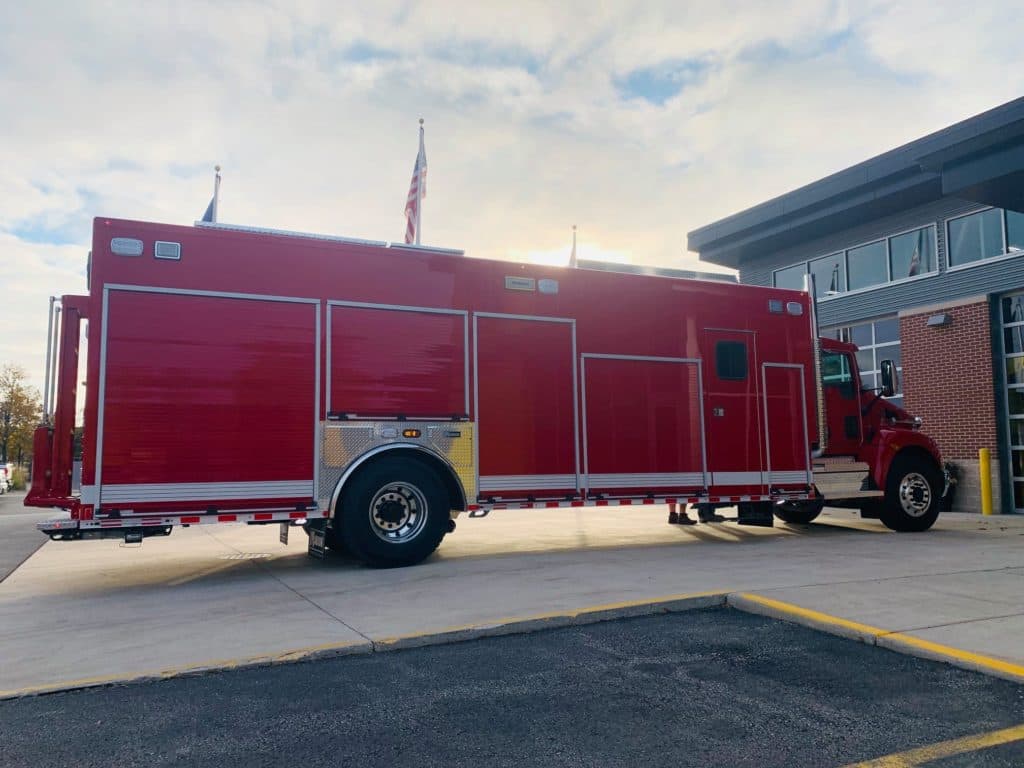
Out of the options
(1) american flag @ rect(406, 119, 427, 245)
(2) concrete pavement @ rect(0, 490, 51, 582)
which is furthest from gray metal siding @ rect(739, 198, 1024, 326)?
(2) concrete pavement @ rect(0, 490, 51, 582)

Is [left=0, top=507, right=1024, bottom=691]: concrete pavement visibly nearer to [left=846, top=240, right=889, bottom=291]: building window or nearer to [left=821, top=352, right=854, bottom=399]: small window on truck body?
[left=821, top=352, right=854, bottom=399]: small window on truck body

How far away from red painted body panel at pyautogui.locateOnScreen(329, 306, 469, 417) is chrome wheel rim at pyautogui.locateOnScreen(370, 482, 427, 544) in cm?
81

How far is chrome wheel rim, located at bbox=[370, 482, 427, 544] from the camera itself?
8.45 meters

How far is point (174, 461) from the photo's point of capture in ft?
25.2

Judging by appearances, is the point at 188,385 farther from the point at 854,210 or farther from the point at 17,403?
the point at 17,403

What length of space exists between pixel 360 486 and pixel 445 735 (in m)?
4.80

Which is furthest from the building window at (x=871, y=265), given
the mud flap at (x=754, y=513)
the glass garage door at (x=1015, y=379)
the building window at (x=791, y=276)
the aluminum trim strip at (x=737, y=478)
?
the aluminum trim strip at (x=737, y=478)

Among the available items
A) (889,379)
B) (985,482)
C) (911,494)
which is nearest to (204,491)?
(889,379)

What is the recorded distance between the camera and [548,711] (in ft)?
13.2

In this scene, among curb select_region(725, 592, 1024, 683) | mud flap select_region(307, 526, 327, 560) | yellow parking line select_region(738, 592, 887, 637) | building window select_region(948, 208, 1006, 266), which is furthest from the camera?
building window select_region(948, 208, 1006, 266)

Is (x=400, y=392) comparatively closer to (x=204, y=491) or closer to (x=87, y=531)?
(x=204, y=491)

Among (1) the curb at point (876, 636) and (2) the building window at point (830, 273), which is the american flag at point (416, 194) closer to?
(1) the curb at point (876, 636)

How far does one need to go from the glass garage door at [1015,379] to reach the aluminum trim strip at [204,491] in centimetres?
1324

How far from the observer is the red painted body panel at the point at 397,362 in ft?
27.6
